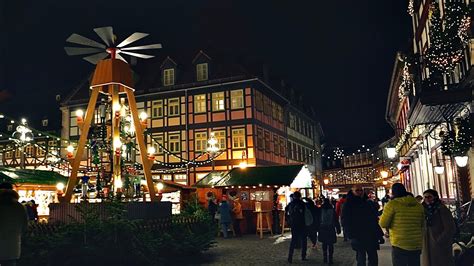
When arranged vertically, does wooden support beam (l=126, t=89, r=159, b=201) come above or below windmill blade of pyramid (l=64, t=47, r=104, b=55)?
below

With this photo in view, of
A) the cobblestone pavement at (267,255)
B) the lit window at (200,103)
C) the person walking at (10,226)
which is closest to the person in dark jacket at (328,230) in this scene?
the cobblestone pavement at (267,255)

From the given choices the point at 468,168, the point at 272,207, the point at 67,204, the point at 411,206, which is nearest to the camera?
the point at 411,206

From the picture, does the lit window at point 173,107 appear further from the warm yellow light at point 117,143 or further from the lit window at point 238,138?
the warm yellow light at point 117,143

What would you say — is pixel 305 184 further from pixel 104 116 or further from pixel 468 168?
pixel 104 116

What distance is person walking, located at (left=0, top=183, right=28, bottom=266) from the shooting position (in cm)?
642

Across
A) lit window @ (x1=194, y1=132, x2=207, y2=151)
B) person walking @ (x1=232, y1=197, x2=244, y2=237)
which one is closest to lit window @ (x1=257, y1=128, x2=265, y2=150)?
lit window @ (x1=194, y1=132, x2=207, y2=151)

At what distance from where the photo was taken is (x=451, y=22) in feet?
37.3

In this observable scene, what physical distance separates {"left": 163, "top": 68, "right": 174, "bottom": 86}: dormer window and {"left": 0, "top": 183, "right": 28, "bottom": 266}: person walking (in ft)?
101

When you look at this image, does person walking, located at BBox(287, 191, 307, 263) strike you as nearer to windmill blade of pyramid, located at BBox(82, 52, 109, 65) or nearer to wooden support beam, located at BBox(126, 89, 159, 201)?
wooden support beam, located at BBox(126, 89, 159, 201)

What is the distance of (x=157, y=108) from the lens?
3716 cm

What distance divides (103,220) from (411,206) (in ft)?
22.2

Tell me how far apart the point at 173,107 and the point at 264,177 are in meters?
16.2

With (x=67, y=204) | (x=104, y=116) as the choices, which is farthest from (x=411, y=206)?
(x=104, y=116)

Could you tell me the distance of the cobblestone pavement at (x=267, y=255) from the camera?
11586 millimetres
